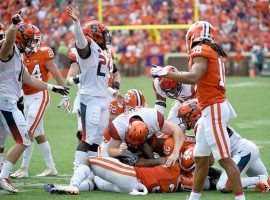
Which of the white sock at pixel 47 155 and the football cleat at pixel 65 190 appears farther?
the white sock at pixel 47 155

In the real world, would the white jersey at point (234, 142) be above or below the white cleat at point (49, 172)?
above

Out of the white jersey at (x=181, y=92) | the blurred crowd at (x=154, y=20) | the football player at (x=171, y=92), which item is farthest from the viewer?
the blurred crowd at (x=154, y=20)

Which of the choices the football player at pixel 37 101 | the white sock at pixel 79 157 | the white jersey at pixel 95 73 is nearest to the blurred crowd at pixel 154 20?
the football player at pixel 37 101

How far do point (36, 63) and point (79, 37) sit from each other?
1461 millimetres

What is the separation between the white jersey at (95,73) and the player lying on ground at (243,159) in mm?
953

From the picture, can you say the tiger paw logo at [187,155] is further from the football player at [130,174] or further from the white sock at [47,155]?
the white sock at [47,155]

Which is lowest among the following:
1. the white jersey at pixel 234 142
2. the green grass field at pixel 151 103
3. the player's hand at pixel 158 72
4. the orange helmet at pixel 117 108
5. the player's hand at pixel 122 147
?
the green grass field at pixel 151 103

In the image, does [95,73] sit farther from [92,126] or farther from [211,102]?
[211,102]

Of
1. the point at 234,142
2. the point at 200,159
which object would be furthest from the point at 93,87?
the point at 200,159

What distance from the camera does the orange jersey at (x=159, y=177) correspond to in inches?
297

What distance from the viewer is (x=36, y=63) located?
357 inches

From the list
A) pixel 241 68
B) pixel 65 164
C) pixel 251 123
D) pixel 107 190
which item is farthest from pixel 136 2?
pixel 107 190

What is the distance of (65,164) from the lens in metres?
9.66

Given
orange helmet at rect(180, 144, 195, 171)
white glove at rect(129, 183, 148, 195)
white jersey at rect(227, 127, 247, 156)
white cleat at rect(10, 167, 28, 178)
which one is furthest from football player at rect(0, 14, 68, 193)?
white jersey at rect(227, 127, 247, 156)
